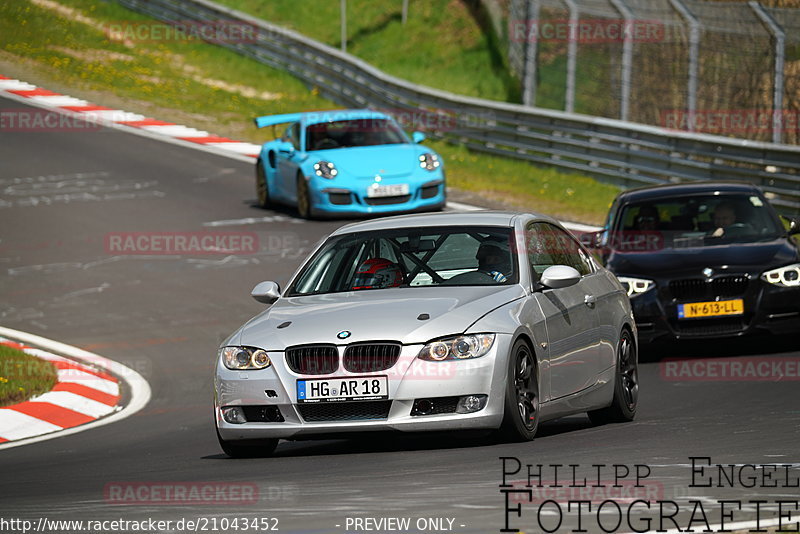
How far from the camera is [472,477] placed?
743 centimetres

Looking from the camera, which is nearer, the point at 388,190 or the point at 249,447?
the point at 249,447

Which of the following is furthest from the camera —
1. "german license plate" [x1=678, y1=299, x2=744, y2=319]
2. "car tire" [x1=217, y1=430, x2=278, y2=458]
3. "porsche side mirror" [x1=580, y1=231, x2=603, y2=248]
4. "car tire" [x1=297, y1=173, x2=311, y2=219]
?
"car tire" [x1=297, y1=173, x2=311, y2=219]

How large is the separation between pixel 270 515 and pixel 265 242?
1364cm

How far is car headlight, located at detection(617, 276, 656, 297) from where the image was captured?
1334 centimetres

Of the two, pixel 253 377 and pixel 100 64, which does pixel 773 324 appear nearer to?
pixel 253 377

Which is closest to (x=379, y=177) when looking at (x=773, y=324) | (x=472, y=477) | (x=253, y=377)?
(x=773, y=324)

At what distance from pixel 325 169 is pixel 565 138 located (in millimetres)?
4806

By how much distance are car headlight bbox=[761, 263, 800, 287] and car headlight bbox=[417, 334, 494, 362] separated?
5377 millimetres

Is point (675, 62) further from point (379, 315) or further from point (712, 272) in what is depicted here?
point (379, 315)
